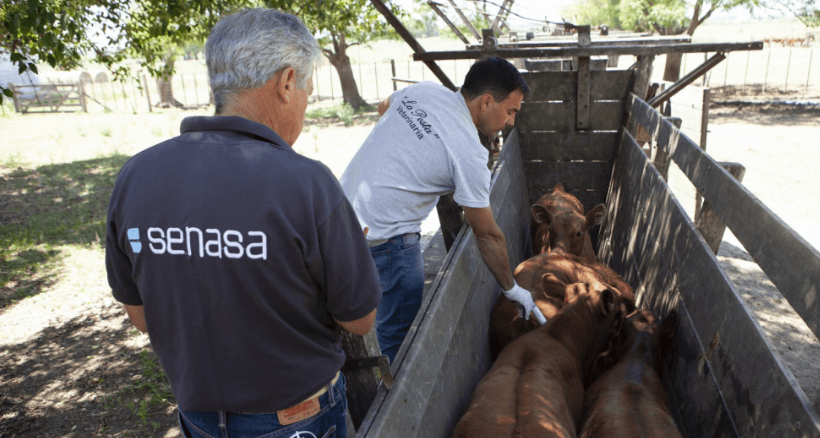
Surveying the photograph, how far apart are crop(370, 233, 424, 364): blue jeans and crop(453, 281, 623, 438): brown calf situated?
0.62 metres

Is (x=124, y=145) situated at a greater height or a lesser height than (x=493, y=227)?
lesser

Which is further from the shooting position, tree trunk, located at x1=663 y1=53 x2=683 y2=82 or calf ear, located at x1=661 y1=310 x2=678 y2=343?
tree trunk, located at x1=663 y1=53 x2=683 y2=82

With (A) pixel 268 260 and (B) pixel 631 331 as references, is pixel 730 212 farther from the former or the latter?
(A) pixel 268 260

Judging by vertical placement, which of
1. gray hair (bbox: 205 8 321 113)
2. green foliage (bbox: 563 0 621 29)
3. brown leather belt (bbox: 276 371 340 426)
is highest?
green foliage (bbox: 563 0 621 29)

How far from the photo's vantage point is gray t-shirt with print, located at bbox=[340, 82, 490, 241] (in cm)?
314

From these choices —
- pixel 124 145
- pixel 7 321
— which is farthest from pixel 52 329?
pixel 124 145

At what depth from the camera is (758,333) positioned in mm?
2221

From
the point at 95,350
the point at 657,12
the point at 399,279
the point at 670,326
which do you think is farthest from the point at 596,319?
the point at 657,12

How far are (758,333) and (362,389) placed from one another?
1.55 meters

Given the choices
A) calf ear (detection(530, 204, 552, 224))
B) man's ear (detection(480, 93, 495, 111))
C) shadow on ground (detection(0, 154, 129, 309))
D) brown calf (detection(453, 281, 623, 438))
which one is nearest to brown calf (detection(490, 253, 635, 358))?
brown calf (detection(453, 281, 623, 438))

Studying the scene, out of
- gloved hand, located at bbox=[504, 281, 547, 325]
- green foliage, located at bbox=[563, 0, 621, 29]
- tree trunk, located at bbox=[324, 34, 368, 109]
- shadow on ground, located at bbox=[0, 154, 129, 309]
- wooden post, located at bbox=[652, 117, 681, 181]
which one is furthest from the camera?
Answer: green foliage, located at bbox=[563, 0, 621, 29]

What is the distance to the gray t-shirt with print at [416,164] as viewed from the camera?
3.14 metres

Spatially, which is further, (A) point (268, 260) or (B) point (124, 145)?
(B) point (124, 145)

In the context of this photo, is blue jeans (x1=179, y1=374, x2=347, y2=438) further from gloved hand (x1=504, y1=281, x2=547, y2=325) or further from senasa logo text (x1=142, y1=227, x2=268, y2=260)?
gloved hand (x1=504, y1=281, x2=547, y2=325)
